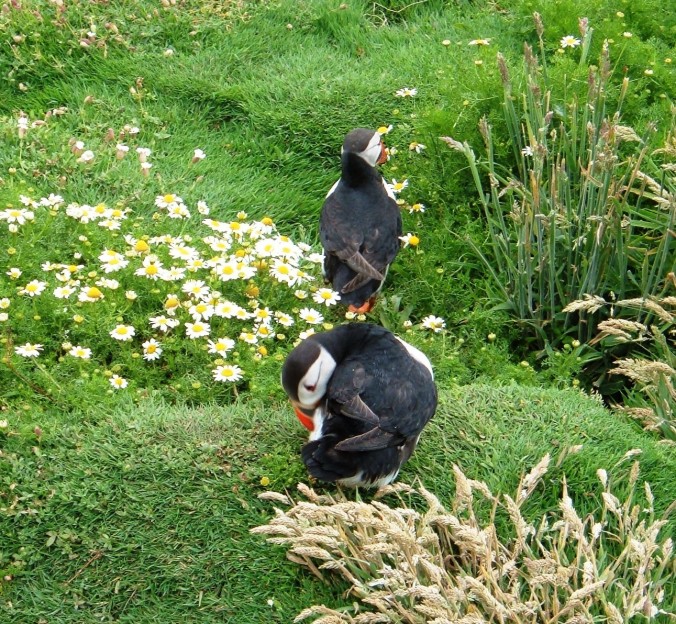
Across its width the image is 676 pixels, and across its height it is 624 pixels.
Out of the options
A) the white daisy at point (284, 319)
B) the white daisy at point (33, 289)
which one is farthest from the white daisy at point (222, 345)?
the white daisy at point (33, 289)

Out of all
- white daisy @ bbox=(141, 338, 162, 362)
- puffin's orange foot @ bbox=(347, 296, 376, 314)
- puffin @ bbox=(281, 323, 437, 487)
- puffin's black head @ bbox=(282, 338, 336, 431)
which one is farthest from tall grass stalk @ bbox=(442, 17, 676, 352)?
white daisy @ bbox=(141, 338, 162, 362)

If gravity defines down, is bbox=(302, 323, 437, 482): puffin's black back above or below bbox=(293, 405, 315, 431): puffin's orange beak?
above

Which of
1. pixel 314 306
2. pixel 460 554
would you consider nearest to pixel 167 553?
pixel 460 554

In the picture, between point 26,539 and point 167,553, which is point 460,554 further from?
point 26,539

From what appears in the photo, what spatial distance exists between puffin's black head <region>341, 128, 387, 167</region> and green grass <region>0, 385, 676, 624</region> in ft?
5.23

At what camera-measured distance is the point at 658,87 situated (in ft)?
19.8

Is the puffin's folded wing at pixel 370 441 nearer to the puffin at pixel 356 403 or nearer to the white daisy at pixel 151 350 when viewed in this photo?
the puffin at pixel 356 403

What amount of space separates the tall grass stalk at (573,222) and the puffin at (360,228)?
520 millimetres

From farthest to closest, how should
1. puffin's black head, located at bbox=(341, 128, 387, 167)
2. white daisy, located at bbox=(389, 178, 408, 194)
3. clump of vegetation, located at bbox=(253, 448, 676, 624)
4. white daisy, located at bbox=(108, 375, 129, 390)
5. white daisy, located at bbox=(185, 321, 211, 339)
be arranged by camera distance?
white daisy, located at bbox=(389, 178, 408, 194) < puffin's black head, located at bbox=(341, 128, 387, 167) < white daisy, located at bbox=(185, 321, 211, 339) < white daisy, located at bbox=(108, 375, 129, 390) < clump of vegetation, located at bbox=(253, 448, 676, 624)

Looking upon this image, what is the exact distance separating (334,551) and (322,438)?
405 millimetres

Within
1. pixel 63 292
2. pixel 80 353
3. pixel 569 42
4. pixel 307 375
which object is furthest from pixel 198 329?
pixel 569 42

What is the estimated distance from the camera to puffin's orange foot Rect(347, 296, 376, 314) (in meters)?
4.85

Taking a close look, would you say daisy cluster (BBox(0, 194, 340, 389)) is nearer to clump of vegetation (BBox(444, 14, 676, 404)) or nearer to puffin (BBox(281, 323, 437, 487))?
puffin (BBox(281, 323, 437, 487))

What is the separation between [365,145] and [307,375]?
78.5 inches
